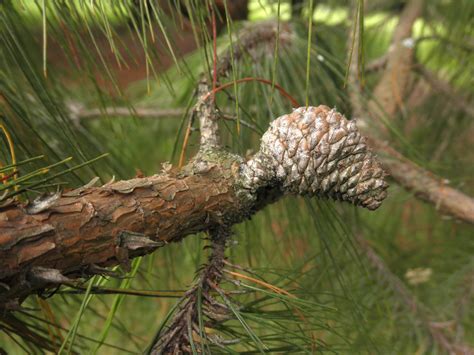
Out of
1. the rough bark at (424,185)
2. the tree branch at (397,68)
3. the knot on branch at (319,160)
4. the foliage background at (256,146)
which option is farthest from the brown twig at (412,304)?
the knot on branch at (319,160)

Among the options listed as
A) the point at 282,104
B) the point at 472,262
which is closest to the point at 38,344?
the point at 282,104

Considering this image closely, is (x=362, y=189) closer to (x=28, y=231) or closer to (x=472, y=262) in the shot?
(x=28, y=231)

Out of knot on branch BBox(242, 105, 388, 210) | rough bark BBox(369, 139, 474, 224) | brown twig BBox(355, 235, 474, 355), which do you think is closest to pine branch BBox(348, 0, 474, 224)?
rough bark BBox(369, 139, 474, 224)

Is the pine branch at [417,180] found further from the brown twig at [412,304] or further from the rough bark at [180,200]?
the rough bark at [180,200]

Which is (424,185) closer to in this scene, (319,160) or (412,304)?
(412,304)

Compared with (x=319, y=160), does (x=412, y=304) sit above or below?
below

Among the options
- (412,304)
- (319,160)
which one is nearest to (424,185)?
(412,304)
